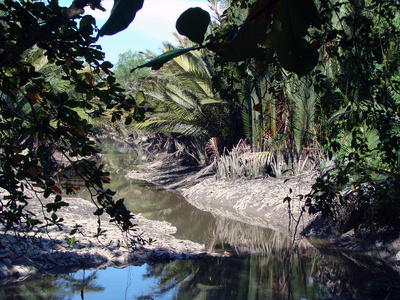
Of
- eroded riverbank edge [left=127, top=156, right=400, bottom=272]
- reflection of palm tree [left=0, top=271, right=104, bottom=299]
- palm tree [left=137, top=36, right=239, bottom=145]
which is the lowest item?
reflection of palm tree [left=0, top=271, right=104, bottom=299]

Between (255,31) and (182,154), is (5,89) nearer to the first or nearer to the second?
(255,31)

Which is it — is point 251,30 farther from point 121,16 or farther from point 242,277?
point 242,277

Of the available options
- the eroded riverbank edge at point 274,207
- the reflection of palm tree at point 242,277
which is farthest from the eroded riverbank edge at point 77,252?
the eroded riverbank edge at point 274,207

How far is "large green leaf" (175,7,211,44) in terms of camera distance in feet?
2.87

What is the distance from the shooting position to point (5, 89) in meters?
1.87

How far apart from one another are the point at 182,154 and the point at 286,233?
9211 mm

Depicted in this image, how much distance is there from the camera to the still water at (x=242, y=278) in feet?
13.1

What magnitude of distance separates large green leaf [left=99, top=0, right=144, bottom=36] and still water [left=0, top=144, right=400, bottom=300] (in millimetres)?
3210

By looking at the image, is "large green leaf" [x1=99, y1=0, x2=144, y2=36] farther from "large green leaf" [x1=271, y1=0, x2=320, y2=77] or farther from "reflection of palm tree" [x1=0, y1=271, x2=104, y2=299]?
"reflection of palm tree" [x1=0, y1=271, x2=104, y2=299]

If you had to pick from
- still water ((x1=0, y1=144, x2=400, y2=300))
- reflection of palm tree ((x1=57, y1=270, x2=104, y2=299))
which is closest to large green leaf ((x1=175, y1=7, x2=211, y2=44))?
still water ((x1=0, y1=144, x2=400, y2=300))

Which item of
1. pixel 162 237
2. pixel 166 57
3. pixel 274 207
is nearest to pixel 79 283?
pixel 162 237

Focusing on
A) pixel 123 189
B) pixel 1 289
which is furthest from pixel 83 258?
pixel 123 189

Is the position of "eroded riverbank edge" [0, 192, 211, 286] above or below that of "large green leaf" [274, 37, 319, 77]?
below

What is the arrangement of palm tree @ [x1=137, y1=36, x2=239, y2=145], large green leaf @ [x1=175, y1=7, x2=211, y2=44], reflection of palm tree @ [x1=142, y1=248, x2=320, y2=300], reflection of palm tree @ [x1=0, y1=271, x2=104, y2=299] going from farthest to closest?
palm tree @ [x1=137, y1=36, x2=239, y2=145] < reflection of palm tree @ [x1=142, y1=248, x2=320, y2=300] < reflection of palm tree @ [x1=0, y1=271, x2=104, y2=299] < large green leaf @ [x1=175, y1=7, x2=211, y2=44]
